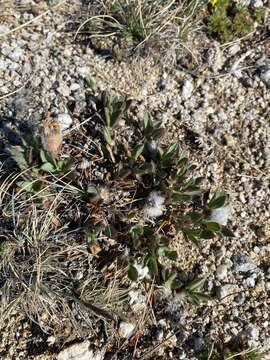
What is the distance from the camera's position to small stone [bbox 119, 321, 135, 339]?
326cm

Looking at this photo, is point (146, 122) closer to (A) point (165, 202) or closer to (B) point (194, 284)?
(A) point (165, 202)

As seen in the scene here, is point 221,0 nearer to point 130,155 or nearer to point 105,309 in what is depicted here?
point 130,155

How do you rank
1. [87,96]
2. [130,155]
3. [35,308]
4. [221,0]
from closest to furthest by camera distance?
[35,308] < [130,155] < [87,96] < [221,0]

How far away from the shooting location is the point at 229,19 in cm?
401

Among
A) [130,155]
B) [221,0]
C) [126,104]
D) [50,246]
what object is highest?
[221,0]

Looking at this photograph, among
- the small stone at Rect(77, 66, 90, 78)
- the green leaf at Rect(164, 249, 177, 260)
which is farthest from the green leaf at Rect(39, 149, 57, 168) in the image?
the green leaf at Rect(164, 249, 177, 260)

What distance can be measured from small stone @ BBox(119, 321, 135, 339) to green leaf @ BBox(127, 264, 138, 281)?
28 centimetres

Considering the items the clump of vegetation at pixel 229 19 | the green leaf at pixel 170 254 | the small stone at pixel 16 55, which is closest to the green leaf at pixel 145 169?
the green leaf at pixel 170 254

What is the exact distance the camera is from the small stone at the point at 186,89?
12.6 feet

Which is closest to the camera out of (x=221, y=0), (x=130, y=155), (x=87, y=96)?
(x=130, y=155)

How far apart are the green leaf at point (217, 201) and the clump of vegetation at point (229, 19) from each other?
1262 millimetres

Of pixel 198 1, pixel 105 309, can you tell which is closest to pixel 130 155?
pixel 105 309

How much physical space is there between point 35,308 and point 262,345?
4.38 feet

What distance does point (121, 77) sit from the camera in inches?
150
